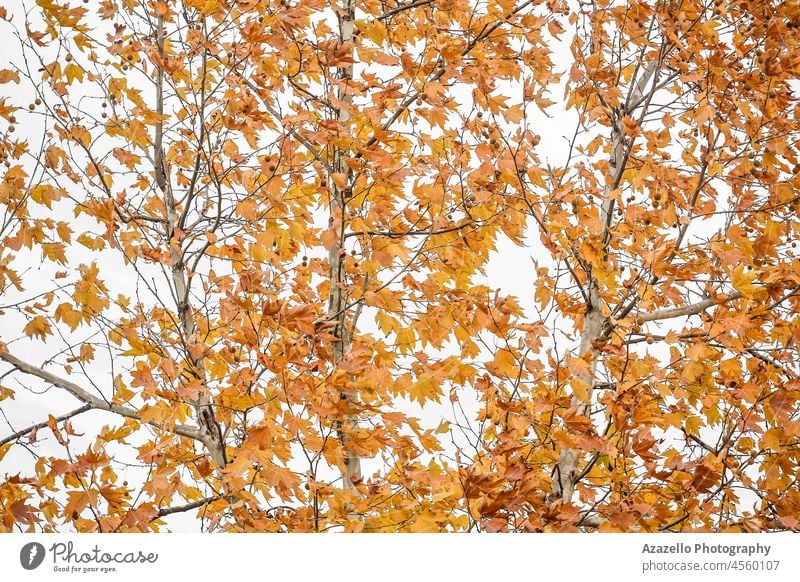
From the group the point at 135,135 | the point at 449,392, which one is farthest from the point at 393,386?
the point at 135,135

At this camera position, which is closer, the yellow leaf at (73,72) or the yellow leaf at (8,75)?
the yellow leaf at (8,75)

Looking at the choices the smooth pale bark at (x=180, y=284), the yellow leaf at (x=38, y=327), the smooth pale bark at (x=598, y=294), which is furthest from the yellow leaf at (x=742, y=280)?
the yellow leaf at (x=38, y=327)

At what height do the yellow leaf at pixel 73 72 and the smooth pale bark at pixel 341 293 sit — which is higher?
the yellow leaf at pixel 73 72

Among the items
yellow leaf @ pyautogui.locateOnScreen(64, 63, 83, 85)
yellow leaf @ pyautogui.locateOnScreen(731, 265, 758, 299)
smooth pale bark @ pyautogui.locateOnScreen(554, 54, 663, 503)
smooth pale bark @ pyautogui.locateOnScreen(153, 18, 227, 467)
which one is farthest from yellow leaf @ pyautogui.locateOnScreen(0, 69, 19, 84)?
yellow leaf @ pyautogui.locateOnScreen(731, 265, 758, 299)

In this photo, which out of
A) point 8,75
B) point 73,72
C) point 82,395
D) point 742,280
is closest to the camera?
point 742,280

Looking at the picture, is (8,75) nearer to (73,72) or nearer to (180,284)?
(73,72)

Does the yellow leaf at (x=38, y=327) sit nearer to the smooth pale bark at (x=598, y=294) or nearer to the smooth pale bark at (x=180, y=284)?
the smooth pale bark at (x=180, y=284)

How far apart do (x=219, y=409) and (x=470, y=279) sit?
2005 millimetres

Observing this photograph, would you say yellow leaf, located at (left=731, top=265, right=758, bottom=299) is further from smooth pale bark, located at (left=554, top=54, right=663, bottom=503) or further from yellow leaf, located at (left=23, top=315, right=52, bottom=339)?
yellow leaf, located at (left=23, top=315, right=52, bottom=339)

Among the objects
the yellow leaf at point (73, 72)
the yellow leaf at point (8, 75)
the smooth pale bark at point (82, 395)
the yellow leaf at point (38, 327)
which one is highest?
the yellow leaf at point (73, 72)

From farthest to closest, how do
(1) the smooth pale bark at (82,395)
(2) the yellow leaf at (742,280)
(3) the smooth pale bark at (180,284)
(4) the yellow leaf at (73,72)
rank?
1. (4) the yellow leaf at (73,72)
2. (1) the smooth pale bark at (82,395)
3. (3) the smooth pale bark at (180,284)
4. (2) the yellow leaf at (742,280)

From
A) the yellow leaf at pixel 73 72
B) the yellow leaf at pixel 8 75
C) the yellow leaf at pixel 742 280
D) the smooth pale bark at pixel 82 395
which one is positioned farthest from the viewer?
the yellow leaf at pixel 73 72

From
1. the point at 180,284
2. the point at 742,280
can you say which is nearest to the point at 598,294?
the point at 742,280
